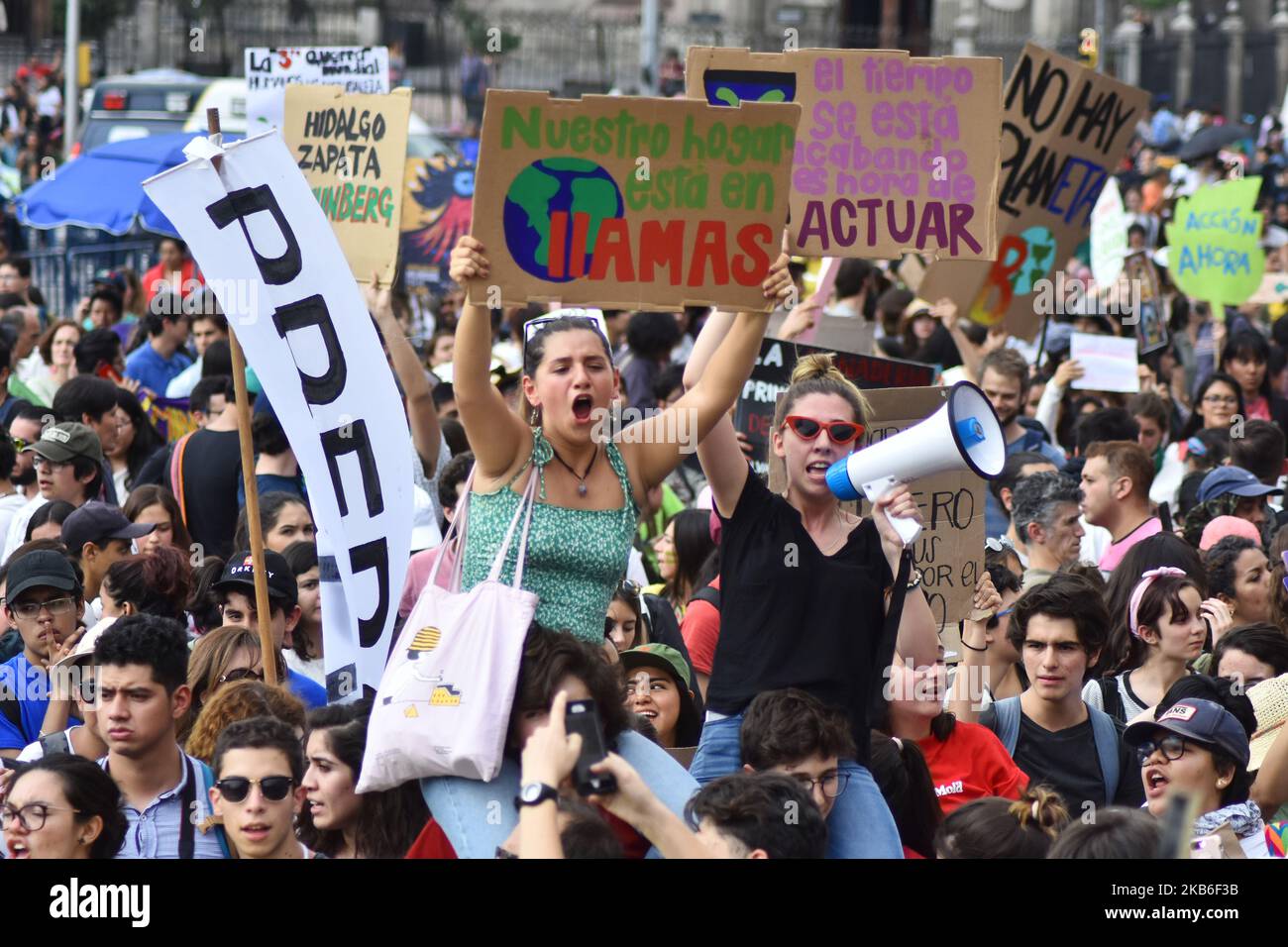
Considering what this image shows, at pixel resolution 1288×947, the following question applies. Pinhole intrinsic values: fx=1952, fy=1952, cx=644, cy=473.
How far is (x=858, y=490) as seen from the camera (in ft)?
15.1

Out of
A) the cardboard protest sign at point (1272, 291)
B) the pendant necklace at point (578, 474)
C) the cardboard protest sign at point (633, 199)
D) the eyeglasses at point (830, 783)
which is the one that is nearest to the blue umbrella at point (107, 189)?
the cardboard protest sign at point (1272, 291)

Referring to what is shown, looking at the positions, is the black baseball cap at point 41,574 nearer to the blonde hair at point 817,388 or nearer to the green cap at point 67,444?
the green cap at point 67,444

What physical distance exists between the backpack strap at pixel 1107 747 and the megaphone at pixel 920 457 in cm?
121

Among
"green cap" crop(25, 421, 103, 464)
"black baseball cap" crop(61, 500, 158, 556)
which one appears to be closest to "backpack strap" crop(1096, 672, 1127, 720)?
"black baseball cap" crop(61, 500, 158, 556)

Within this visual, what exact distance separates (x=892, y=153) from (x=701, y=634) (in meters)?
1.60

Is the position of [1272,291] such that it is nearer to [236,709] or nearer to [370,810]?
[236,709]

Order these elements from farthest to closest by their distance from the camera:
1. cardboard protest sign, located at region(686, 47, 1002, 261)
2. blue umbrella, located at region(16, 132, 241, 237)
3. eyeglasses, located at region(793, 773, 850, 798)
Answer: blue umbrella, located at region(16, 132, 241, 237)
cardboard protest sign, located at region(686, 47, 1002, 261)
eyeglasses, located at region(793, 773, 850, 798)

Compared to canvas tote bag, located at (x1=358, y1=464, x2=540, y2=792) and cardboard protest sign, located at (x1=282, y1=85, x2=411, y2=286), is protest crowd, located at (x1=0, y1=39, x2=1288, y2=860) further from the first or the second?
cardboard protest sign, located at (x1=282, y1=85, x2=411, y2=286)

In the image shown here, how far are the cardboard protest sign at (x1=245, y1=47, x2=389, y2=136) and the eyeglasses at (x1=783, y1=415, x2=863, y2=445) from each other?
7083 millimetres

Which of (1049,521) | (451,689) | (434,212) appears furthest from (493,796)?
(434,212)

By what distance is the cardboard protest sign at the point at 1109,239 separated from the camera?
43.5 feet

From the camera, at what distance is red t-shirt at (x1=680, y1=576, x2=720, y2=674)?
6.08 metres

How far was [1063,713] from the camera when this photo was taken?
5527mm
